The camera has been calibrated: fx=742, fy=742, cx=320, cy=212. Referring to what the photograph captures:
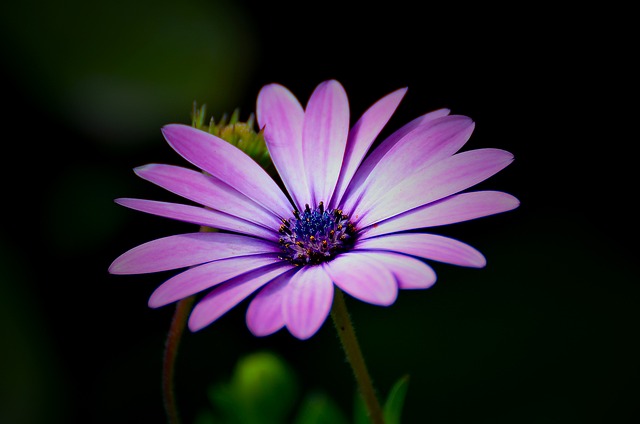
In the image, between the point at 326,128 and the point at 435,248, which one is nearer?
the point at 435,248

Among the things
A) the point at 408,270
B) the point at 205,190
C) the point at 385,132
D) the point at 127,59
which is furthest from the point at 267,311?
the point at 127,59

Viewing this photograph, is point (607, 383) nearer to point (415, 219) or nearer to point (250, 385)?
point (250, 385)

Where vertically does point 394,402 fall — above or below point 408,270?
below

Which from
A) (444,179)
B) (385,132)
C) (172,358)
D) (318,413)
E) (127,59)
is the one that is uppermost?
(127,59)

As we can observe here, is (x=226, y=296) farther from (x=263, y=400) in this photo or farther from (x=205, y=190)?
(x=263, y=400)

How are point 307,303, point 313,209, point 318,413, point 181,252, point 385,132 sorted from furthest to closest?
point 385,132 < point 318,413 < point 313,209 < point 181,252 < point 307,303

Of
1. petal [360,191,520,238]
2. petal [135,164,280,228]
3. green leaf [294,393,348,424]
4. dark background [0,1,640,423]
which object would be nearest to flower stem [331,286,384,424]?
petal [360,191,520,238]

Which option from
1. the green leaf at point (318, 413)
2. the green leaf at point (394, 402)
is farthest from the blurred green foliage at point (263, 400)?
the green leaf at point (394, 402)

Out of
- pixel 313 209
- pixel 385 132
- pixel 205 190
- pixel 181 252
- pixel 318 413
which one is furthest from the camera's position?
pixel 385 132

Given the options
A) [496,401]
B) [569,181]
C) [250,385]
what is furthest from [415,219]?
[569,181]
